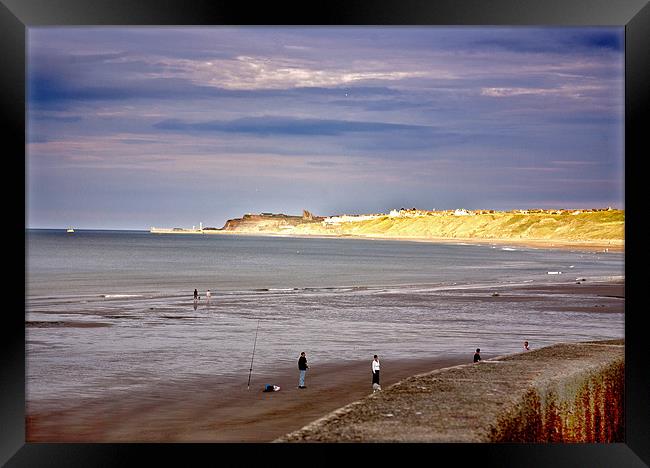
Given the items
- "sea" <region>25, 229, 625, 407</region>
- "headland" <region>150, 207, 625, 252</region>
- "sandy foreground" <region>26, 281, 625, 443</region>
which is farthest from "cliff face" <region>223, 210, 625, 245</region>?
"sandy foreground" <region>26, 281, 625, 443</region>

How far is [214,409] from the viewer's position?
11.1 meters

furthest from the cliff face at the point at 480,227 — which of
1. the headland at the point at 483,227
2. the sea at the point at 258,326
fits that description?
the sea at the point at 258,326

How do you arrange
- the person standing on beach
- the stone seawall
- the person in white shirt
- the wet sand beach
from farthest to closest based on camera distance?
the person standing on beach, the person in white shirt, the wet sand beach, the stone seawall

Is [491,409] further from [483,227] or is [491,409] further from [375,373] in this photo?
[483,227]

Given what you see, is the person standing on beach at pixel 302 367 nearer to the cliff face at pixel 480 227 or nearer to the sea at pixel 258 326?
the sea at pixel 258 326

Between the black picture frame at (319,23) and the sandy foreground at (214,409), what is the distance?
2012 mm

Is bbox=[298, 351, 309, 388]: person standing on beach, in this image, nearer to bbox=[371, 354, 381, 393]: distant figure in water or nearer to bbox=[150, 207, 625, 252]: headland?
bbox=[371, 354, 381, 393]: distant figure in water

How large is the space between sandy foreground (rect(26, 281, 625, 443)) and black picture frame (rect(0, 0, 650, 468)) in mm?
2012

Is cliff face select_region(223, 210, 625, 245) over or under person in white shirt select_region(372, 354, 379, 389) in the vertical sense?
over

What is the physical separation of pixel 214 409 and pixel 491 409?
13.6ft

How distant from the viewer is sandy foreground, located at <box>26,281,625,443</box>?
32.3ft

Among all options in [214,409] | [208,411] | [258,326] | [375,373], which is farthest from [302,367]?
[258,326]

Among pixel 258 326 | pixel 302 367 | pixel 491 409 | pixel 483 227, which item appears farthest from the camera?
pixel 483 227

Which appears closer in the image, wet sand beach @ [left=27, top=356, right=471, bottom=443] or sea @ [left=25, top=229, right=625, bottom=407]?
wet sand beach @ [left=27, top=356, right=471, bottom=443]
